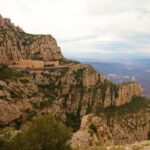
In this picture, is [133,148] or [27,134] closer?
[133,148]

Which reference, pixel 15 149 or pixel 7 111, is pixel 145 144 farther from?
pixel 7 111

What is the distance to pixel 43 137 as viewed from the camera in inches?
2418

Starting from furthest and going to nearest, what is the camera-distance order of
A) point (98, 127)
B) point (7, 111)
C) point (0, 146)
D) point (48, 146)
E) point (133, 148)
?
point (7, 111)
point (98, 127)
point (0, 146)
point (48, 146)
point (133, 148)

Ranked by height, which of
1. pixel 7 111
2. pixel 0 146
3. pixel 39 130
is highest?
pixel 39 130

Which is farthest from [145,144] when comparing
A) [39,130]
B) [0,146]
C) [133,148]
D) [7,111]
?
[7,111]

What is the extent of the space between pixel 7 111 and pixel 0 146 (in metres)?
131

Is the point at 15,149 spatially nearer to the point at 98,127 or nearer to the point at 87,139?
the point at 87,139

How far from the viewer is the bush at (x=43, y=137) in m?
60.5

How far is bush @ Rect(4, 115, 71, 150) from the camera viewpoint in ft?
199

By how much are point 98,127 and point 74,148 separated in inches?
3854

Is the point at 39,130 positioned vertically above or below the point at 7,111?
above

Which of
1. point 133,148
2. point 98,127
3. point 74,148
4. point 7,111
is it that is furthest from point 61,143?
point 7,111

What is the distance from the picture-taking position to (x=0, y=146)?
228 feet

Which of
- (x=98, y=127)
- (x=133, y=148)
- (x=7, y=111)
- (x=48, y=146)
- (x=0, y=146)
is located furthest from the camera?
(x=7, y=111)
